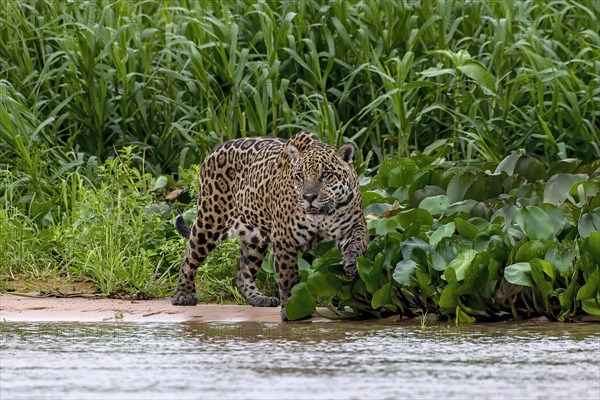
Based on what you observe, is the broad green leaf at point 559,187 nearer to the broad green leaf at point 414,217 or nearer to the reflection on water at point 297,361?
the broad green leaf at point 414,217

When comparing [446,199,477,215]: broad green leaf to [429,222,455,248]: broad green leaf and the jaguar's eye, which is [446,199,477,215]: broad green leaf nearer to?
[429,222,455,248]: broad green leaf

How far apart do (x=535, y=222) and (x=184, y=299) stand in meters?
2.33

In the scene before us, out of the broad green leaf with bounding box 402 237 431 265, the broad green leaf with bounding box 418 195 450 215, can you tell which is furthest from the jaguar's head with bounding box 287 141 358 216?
the broad green leaf with bounding box 418 195 450 215

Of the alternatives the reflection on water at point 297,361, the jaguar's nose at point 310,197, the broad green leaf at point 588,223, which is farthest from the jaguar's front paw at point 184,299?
the broad green leaf at point 588,223

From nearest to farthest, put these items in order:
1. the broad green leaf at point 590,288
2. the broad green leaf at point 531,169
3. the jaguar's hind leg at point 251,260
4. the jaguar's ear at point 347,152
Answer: the broad green leaf at point 590,288
the jaguar's ear at point 347,152
the jaguar's hind leg at point 251,260
the broad green leaf at point 531,169

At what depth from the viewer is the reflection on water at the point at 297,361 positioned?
507 centimetres

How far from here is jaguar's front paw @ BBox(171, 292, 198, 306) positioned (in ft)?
27.2

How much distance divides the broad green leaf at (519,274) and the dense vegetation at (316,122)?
22 cm

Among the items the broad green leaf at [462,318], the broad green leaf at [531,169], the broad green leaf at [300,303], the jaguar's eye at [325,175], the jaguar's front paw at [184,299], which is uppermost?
the broad green leaf at [531,169]

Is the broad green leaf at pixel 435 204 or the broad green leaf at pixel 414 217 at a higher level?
the broad green leaf at pixel 435 204

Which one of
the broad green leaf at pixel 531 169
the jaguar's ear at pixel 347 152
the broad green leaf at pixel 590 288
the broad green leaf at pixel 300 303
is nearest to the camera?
the broad green leaf at pixel 590 288

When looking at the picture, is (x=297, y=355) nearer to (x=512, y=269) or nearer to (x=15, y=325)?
(x=512, y=269)

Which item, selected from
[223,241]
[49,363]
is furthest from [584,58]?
[49,363]

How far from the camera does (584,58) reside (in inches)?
449
